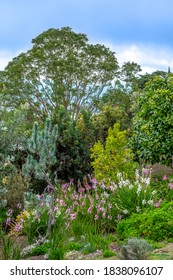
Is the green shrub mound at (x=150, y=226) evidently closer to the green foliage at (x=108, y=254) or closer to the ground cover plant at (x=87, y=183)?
the ground cover plant at (x=87, y=183)

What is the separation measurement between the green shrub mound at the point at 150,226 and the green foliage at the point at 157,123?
4449mm

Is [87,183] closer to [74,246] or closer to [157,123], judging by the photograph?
[157,123]

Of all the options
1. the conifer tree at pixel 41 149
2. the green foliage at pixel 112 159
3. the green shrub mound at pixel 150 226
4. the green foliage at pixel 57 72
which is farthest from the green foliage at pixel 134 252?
the green foliage at pixel 57 72

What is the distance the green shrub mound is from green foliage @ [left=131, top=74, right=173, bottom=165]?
445cm

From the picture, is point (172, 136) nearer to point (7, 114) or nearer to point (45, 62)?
point (7, 114)

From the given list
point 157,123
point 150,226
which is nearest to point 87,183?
point 157,123

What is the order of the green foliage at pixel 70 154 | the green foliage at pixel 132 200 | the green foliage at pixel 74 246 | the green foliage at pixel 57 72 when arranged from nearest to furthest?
the green foliage at pixel 74 246
the green foliage at pixel 132 200
the green foliage at pixel 70 154
the green foliage at pixel 57 72

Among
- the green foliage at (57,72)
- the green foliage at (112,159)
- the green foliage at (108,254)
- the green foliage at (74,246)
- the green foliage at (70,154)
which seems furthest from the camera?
the green foliage at (57,72)

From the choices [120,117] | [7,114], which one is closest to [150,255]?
[7,114]

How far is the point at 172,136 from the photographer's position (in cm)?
1261

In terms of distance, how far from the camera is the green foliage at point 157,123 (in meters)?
12.7

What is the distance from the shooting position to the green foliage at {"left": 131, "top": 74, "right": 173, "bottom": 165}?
12727 mm

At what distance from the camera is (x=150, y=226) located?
25.9ft

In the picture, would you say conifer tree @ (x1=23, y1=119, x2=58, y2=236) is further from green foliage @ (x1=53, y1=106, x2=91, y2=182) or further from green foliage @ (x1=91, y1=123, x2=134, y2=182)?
green foliage @ (x1=53, y1=106, x2=91, y2=182)
